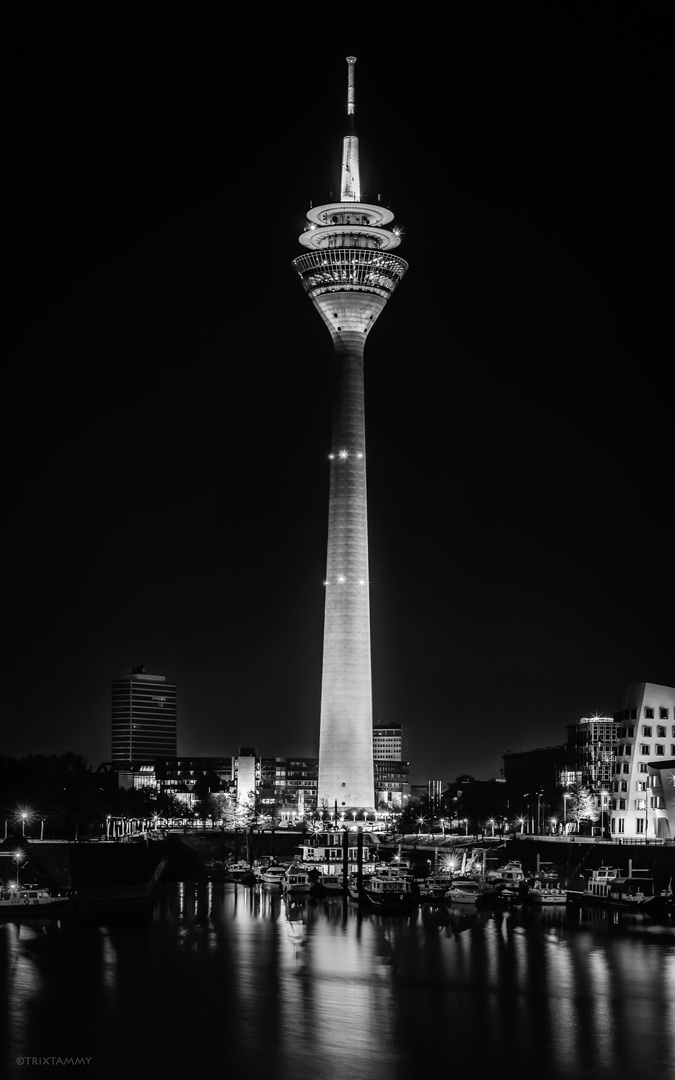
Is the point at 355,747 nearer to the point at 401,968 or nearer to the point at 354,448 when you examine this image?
the point at 354,448

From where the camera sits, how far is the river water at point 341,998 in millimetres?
63531

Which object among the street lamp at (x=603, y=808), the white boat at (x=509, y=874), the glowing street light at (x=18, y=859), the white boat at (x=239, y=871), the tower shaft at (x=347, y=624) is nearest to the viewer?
the glowing street light at (x=18, y=859)

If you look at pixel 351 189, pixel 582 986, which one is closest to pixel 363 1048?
pixel 582 986

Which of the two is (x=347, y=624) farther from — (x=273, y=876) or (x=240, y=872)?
(x=273, y=876)

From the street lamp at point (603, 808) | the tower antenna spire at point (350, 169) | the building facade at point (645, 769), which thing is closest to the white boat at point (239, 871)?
the street lamp at point (603, 808)

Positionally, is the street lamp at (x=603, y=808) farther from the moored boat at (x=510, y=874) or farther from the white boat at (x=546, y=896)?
the white boat at (x=546, y=896)

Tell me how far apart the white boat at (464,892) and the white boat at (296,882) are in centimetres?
1462

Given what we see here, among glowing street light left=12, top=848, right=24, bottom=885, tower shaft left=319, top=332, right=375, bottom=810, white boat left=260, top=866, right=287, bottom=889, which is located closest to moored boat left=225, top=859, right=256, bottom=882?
white boat left=260, top=866, right=287, bottom=889

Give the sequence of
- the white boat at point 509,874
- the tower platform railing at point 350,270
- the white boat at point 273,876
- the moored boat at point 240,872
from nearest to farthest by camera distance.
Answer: the white boat at point 509,874, the white boat at point 273,876, the moored boat at point 240,872, the tower platform railing at point 350,270

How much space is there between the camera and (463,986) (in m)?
79.4

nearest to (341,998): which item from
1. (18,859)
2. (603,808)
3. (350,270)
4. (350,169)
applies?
(18,859)

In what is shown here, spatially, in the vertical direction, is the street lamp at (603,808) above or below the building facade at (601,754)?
below

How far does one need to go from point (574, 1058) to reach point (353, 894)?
189 ft

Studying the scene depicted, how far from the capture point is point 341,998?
7588 centimetres
